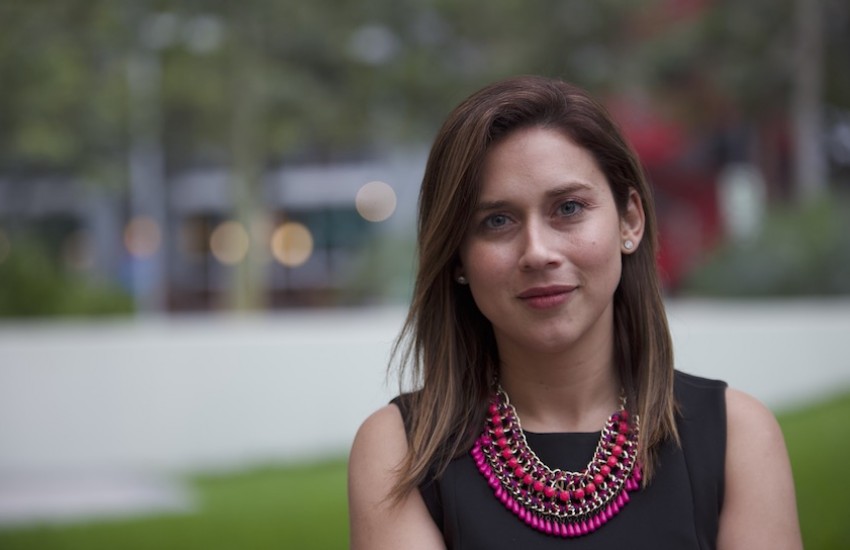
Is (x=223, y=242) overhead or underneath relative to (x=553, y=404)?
overhead

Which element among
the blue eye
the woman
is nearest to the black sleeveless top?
the woman

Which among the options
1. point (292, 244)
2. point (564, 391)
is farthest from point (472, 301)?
point (292, 244)

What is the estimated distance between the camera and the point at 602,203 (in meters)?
1.90

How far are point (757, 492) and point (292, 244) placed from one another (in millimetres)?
22252

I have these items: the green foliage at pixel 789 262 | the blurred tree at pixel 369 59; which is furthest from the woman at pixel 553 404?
the blurred tree at pixel 369 59

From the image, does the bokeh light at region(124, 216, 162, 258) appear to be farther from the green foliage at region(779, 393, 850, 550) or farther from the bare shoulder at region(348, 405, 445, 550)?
the bare shoulder at region(348, 405, 445, 550)

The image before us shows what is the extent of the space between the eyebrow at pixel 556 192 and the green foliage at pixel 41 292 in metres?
10.6

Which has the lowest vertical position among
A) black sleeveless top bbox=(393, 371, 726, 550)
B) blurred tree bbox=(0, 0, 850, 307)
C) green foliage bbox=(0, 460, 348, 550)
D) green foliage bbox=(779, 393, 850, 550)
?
green foliage bbox=(0, 460, 348, 550)

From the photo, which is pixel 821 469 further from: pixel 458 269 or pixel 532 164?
pixel 532 164

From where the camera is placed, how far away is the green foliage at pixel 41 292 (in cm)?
1166

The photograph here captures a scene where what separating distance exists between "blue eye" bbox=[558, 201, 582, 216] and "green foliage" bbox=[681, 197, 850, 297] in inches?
338

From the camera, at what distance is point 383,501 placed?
6.37ft

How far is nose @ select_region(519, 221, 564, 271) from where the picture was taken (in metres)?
1.84

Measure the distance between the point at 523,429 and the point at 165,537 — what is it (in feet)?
14.4
